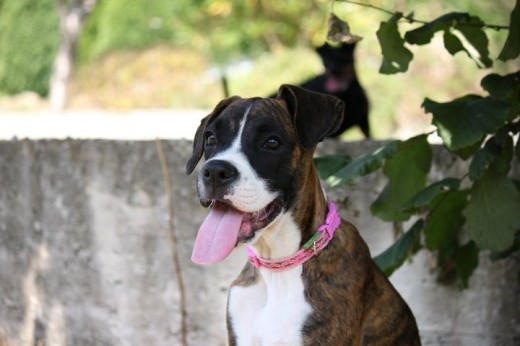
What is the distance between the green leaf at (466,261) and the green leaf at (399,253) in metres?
0.27

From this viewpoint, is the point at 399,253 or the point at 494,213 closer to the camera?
the point at 494,213

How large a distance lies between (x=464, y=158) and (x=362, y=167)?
57 cm

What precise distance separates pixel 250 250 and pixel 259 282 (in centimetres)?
13

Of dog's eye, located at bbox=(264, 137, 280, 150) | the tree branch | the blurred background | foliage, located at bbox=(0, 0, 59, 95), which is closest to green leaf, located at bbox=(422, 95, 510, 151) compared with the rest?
dog's eye, located at bbox=(264, 137, 280, 150)

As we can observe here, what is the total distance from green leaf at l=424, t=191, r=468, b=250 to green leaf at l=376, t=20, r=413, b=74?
2.34 ft

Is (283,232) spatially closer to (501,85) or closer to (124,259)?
(501,85)

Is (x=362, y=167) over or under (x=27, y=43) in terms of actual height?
over

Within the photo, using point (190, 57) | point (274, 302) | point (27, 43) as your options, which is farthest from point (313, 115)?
point (27, 43)

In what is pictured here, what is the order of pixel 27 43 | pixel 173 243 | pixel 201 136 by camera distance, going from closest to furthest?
pixel 201 136, pixel 173 243, pixel 27 43

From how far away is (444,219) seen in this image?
465 centimetres

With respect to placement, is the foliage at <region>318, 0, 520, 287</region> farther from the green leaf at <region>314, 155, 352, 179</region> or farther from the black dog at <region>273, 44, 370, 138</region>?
the black dog at <region>273, 44, 370, 138</region>

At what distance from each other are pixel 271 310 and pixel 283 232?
0.31 meters

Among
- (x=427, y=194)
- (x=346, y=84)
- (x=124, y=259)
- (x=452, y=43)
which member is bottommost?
(x=346, y=84)

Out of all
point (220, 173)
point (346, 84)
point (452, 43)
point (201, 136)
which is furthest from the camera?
point (346, 84)
